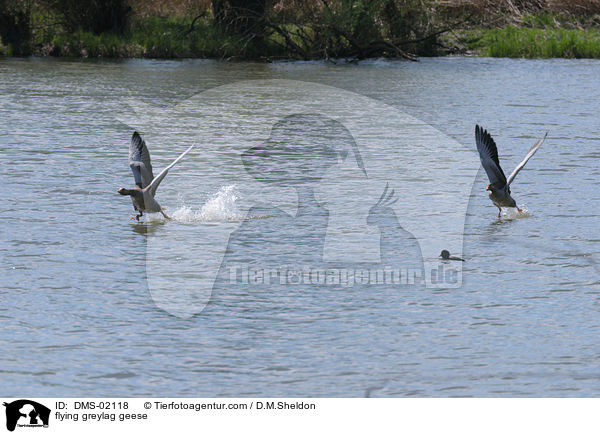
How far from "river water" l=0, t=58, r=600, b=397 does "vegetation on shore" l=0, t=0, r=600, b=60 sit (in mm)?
12477

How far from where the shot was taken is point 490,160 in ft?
36.9

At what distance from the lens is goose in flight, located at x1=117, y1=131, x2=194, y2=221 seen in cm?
1066

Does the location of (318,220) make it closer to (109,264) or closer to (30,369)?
(109,264)

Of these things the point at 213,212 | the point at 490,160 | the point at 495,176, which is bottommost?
the point at 213,212

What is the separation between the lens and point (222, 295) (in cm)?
829

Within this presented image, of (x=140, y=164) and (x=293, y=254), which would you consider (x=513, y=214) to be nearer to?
(x=293, y=254)

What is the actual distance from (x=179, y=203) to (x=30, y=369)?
5.45m

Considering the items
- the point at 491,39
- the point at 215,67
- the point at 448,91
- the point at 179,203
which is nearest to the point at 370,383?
the point at 179,203

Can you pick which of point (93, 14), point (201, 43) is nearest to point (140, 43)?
point (93, 14)

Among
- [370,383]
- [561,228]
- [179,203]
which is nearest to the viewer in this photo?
[370,383]

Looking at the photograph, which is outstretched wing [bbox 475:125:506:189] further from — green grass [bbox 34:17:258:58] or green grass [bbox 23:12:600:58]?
green grass [bbox 34:17:258:58]
